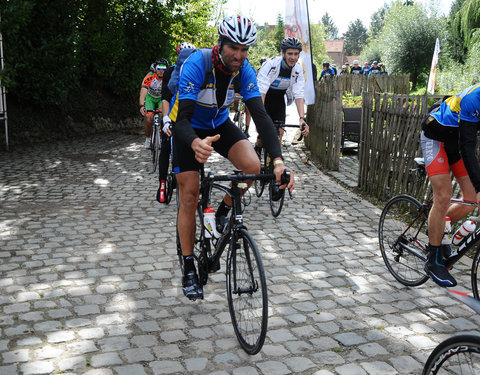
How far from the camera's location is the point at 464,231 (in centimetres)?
456

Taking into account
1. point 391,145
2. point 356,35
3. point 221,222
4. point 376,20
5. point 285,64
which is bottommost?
point 221,222

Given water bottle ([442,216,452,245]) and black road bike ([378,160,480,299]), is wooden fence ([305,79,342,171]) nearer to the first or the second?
black road bike ([378,160,480,299])

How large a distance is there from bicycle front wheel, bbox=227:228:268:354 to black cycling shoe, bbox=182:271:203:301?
0.45m

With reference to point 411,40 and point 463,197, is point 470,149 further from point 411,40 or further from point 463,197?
point 411,40

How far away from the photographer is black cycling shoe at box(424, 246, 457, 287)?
4539 mm

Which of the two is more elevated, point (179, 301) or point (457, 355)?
point (457, 355)

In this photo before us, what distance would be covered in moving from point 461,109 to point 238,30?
6.05 ft

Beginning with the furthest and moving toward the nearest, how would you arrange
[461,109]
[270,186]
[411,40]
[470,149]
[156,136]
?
[411,40], [156,136], [270,186], [461,109], [470,149]

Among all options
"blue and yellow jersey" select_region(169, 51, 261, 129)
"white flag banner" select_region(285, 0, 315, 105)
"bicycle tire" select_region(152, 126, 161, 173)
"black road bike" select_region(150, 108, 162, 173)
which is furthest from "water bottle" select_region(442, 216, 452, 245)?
"white flag banner" select_region(285, 0, 315, 105)

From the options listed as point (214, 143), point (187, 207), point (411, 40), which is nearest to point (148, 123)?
point (214, 143)

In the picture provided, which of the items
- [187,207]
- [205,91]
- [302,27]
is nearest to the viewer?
[205,91]

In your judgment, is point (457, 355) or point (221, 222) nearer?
point (457, 355)

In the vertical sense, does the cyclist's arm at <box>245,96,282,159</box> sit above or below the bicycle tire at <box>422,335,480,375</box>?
above

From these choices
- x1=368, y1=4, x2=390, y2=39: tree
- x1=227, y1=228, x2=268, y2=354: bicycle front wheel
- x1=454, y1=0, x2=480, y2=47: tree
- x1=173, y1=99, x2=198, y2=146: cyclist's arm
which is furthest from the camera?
x1=368, y1=4, x2=390, y2=39: tree
